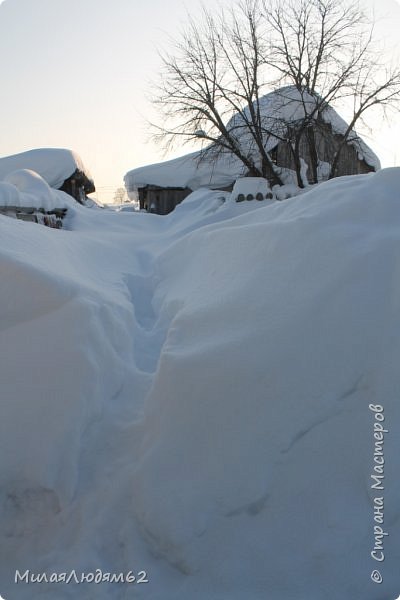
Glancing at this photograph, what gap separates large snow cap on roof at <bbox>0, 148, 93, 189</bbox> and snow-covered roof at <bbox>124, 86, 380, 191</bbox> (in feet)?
8.64

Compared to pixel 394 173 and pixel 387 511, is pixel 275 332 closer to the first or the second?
pixel 387 511

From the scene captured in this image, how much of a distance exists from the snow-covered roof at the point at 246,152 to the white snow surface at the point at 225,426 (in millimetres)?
10393

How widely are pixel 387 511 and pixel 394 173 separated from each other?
2668 millimetres

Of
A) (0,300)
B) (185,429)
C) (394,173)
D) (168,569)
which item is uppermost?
(394,173)

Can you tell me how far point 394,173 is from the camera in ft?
13.5

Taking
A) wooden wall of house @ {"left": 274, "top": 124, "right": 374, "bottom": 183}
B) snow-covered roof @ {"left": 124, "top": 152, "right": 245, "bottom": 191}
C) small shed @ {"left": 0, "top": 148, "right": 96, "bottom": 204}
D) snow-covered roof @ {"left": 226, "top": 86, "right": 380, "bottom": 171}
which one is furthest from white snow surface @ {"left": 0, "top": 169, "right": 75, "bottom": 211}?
small shed @ {"left": 0, "top": 148, "right": 96, "bottom": 204}

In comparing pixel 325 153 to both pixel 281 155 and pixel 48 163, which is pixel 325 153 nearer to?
pixel 281 155

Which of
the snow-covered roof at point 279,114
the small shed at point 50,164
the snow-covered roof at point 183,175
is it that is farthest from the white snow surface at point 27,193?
the small shed at point 50,164

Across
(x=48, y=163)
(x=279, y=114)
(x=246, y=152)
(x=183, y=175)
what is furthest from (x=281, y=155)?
(x=48, y=163)

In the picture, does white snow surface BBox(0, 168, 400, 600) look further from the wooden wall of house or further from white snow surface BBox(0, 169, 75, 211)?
the wooden wall of house

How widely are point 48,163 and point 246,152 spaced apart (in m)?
11.3

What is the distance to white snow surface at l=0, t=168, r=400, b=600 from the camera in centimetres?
241

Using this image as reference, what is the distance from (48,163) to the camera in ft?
75.1

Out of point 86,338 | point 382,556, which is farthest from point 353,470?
point 86,338
